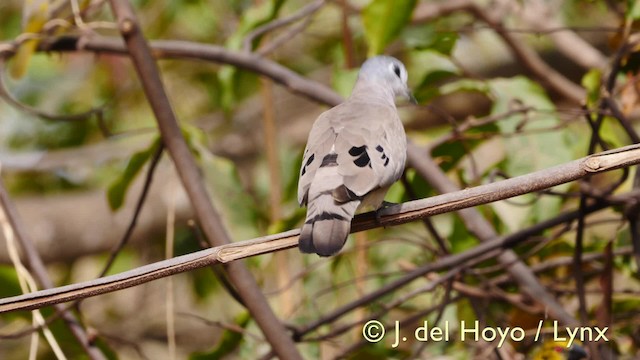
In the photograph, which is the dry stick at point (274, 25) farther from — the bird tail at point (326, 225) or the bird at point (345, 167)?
the bird tail at point (326, 225)

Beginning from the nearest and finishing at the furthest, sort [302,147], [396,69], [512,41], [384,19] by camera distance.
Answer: [396,69] < [384,19] < [512,41] < [302,147]

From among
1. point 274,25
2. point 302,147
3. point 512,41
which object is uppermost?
point 512,41

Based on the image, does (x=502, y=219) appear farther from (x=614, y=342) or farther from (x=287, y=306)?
(x=287, y=306)

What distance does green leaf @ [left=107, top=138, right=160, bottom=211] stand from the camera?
270 centimetres

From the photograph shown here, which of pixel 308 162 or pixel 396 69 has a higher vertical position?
pixel 396 69

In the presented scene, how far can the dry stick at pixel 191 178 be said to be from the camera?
2.33 metres

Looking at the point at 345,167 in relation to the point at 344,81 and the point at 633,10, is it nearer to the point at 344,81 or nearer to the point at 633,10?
the point at 344,81

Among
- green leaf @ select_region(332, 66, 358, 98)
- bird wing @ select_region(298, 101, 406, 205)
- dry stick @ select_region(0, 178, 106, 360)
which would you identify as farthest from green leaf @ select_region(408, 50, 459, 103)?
dry stick @ select_region(0, 178, 106, 360)

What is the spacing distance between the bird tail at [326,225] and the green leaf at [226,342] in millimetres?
956

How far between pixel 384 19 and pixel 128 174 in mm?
829

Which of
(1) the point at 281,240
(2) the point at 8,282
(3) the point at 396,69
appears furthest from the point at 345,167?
(2) the point at 8,282

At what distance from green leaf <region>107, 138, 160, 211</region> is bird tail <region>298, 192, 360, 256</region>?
92 centimetres

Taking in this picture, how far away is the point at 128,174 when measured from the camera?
2730 millimetres

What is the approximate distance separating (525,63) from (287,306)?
4.34 ft
